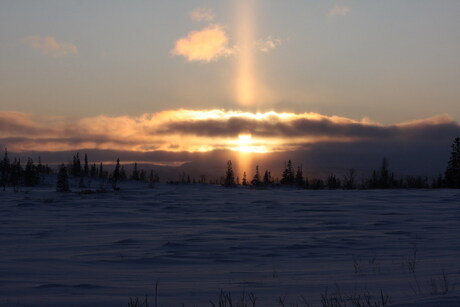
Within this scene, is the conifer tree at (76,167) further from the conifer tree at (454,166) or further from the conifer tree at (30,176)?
the conifer tree at (454,166)

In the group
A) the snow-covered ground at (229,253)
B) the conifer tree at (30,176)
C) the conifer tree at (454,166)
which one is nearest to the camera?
the snow-covered ground at (229,253)

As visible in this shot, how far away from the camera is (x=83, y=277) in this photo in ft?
22.9

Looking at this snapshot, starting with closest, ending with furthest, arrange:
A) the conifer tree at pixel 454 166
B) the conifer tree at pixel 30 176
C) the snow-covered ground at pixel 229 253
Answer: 1. the snow-covered ground at pixel 229 253
2. the conifer tree at pixel 454 166
3. the conifer tree at pixel 30 176

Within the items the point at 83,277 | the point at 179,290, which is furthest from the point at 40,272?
the point at 179,290

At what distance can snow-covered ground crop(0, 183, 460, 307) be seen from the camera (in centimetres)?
588

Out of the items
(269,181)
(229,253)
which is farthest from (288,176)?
(229,253)

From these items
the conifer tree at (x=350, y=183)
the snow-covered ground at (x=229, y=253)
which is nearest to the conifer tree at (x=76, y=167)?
the conifer tree at (x=350, y=183)

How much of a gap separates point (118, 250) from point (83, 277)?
96.1 inches

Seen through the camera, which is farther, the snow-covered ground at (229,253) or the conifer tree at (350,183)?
the conifer tree at (350,183)

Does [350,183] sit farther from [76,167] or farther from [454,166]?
[76,167]

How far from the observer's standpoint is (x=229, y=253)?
9.12 metres

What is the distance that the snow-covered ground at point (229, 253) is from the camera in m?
5.88

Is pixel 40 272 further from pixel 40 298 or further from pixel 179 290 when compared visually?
pixel 179 290

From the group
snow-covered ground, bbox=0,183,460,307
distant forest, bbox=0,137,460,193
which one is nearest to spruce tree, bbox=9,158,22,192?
distant forest, bbox=0,137,460,193
